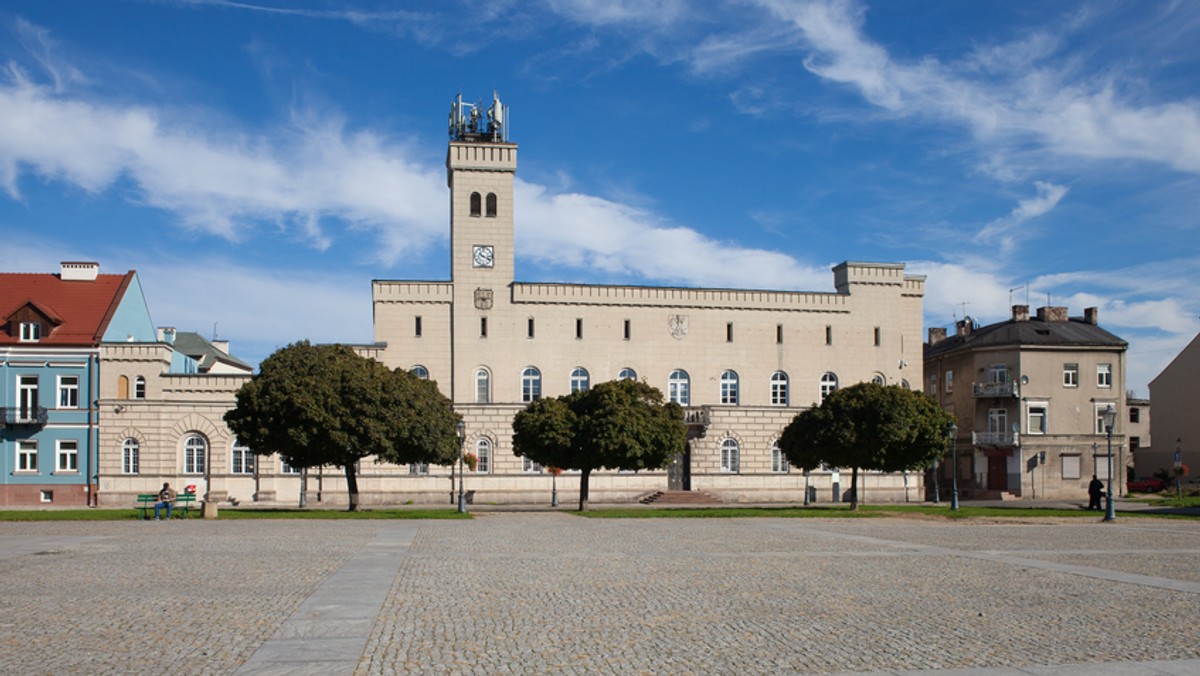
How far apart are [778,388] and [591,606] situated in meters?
48.9

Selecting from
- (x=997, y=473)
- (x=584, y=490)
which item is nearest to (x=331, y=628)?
(x=584, y=490)

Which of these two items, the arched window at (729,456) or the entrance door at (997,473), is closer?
the arched window at (729,456)

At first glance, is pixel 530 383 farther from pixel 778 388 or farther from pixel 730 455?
pixel 778 388

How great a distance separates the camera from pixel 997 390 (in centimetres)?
6181

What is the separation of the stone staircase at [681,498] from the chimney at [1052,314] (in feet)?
83.1

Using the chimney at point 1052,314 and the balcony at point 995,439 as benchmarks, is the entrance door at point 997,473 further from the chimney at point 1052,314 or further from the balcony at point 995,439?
the chimney at point 1052,314

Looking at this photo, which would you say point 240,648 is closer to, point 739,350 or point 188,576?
point 188,576

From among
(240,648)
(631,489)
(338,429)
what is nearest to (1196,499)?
(631,489)

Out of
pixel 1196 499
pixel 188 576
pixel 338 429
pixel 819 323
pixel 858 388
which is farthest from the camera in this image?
pixel 819 323

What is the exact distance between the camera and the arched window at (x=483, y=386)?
2308 inches

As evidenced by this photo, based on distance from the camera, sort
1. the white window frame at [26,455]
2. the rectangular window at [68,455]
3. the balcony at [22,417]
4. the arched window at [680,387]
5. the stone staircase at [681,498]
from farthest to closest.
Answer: the arched window at [680,387]
the stone staircase at [681,498]
the rectangular window at [68,455]
the white window frame at [26,455]
the balcony at [22,417]

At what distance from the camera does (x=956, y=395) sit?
6656 centimetres

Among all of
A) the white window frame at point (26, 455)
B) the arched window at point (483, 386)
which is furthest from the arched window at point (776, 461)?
the white window frame at point (26, 455)

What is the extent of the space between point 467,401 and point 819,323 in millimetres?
21175
